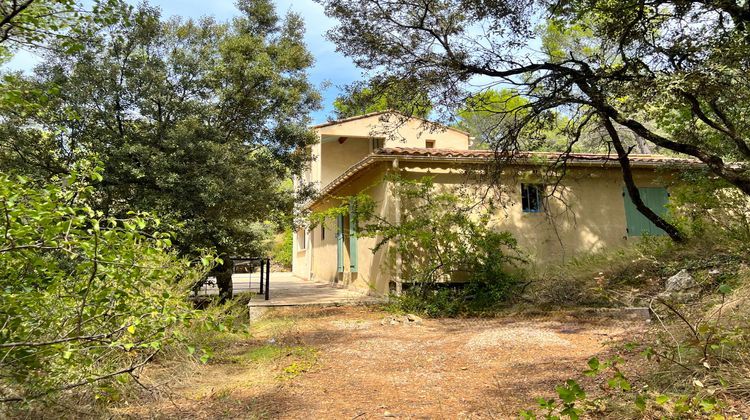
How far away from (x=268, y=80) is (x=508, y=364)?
7.70 m

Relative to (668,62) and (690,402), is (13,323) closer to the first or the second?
(690,402)

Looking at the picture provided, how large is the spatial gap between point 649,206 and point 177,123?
396 inches

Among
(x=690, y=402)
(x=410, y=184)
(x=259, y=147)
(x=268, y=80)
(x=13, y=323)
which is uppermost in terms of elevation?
(x=268, y=80)

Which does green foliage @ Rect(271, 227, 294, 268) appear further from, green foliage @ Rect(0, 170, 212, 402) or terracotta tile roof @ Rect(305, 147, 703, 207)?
green foliage @ Rect(0, 170, 212, 402)

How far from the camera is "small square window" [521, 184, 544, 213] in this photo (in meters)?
10.2

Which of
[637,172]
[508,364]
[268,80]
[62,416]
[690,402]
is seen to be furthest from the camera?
[637,172]

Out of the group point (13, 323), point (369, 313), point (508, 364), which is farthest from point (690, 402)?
point (369, 313)

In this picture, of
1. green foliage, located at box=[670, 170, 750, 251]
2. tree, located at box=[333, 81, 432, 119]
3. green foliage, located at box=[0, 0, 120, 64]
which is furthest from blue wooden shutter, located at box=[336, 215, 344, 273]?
green foliage, located at box=[0, 0, 120, 64]

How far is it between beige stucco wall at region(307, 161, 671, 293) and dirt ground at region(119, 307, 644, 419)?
287 cm

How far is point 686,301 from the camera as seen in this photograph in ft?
18.5

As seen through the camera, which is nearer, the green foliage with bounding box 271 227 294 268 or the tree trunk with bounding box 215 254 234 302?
the tree trunk with bounding box 215 254 234 302

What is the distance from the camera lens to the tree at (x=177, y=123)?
25.2 ft

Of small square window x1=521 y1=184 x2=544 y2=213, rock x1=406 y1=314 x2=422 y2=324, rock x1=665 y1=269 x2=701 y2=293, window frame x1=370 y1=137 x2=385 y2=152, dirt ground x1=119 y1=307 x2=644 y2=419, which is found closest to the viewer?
dirt ground x1=119 y1=307 x2=644 y2=419

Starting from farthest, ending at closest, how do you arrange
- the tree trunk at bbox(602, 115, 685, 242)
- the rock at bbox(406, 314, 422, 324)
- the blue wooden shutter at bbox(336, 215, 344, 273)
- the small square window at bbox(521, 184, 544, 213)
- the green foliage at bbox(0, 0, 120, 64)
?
the blue wooden shutter at bbox(336, 215, 344, 273), the small square window at bbox(521, 184, 544, 213), the tree trunk at bbox(602, 115, 685, 242), the rock at bbox(406, 314, 422, 324), the green foliage at bbox(0, 0, 120, 64)
